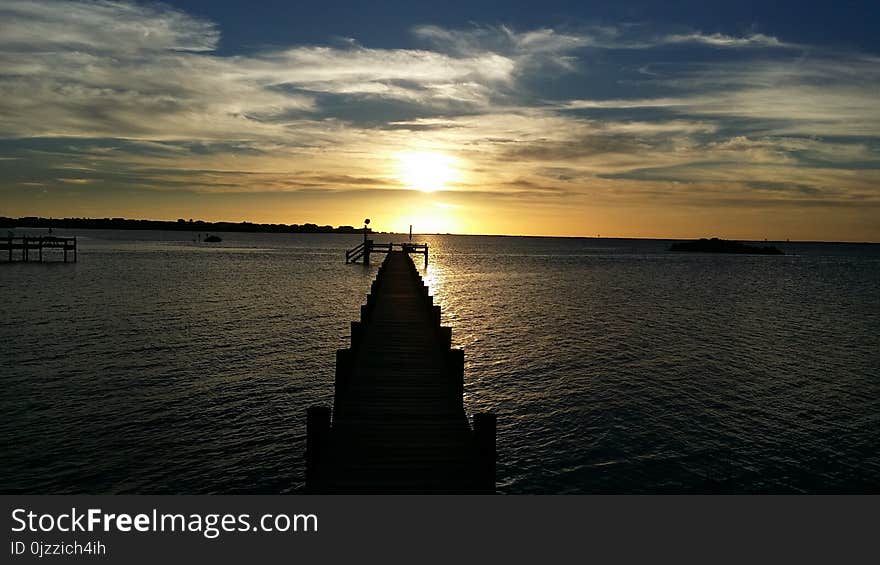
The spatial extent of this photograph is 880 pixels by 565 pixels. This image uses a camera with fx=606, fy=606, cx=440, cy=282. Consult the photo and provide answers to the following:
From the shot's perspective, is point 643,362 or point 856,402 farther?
point 643,362

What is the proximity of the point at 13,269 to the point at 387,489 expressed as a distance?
7191 centimetres

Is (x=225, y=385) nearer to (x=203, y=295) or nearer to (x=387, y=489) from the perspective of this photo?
(x=387, y=489)

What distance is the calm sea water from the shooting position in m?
13.9

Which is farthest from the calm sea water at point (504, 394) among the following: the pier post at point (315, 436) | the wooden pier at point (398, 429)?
the pier post at point (315, 436)

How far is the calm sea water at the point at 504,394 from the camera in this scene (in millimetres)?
13852

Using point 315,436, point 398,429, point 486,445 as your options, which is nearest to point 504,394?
point 398,429

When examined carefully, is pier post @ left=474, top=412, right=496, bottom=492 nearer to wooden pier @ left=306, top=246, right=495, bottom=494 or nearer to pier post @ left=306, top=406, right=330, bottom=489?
wooden pier @ left=306, top=246, right=495, bottom=494

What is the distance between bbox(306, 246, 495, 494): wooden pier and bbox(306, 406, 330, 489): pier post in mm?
16

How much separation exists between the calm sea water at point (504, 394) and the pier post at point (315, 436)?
4.01 metres

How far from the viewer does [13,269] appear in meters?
64.9

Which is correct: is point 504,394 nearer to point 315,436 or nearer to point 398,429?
point 398,429

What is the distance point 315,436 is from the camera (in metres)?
9.54
